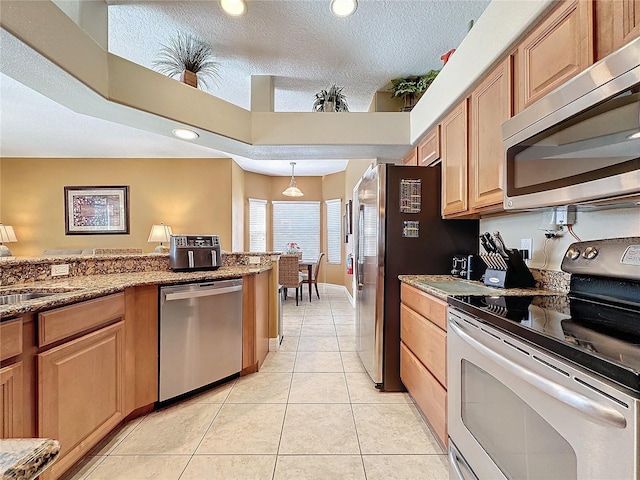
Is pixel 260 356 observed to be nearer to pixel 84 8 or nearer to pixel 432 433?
pixel 432 433

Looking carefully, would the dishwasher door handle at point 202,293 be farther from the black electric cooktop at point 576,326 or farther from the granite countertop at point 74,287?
the black electric cooktop at point 576,326

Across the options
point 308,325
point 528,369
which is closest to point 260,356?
point 308,325

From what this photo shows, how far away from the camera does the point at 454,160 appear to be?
200cm

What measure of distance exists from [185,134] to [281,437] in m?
2.44

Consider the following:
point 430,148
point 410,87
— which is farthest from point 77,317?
point 410,87

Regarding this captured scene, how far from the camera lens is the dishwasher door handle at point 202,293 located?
1976 mm

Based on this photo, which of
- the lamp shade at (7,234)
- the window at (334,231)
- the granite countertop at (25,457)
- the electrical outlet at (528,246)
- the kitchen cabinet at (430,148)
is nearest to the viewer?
the granite countertop at (25,457)

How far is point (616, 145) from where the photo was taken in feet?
2.88

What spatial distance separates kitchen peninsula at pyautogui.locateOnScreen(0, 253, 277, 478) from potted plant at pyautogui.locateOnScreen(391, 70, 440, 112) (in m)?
2.32

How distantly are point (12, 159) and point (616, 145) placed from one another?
8009 millimetres

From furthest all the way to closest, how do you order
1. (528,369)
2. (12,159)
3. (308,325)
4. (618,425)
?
(12,159)
(308,325)
(528,369)
(618,425)

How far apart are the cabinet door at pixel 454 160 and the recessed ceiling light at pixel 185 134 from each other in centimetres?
205

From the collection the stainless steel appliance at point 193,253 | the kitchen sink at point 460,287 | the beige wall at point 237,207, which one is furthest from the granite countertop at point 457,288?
the beige wall at point 237,207

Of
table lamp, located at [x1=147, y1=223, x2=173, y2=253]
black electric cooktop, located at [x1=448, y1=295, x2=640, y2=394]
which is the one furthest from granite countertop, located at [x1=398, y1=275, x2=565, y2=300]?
table lamp, located at [x1=147, y1=223, x2=173, y2=253]
